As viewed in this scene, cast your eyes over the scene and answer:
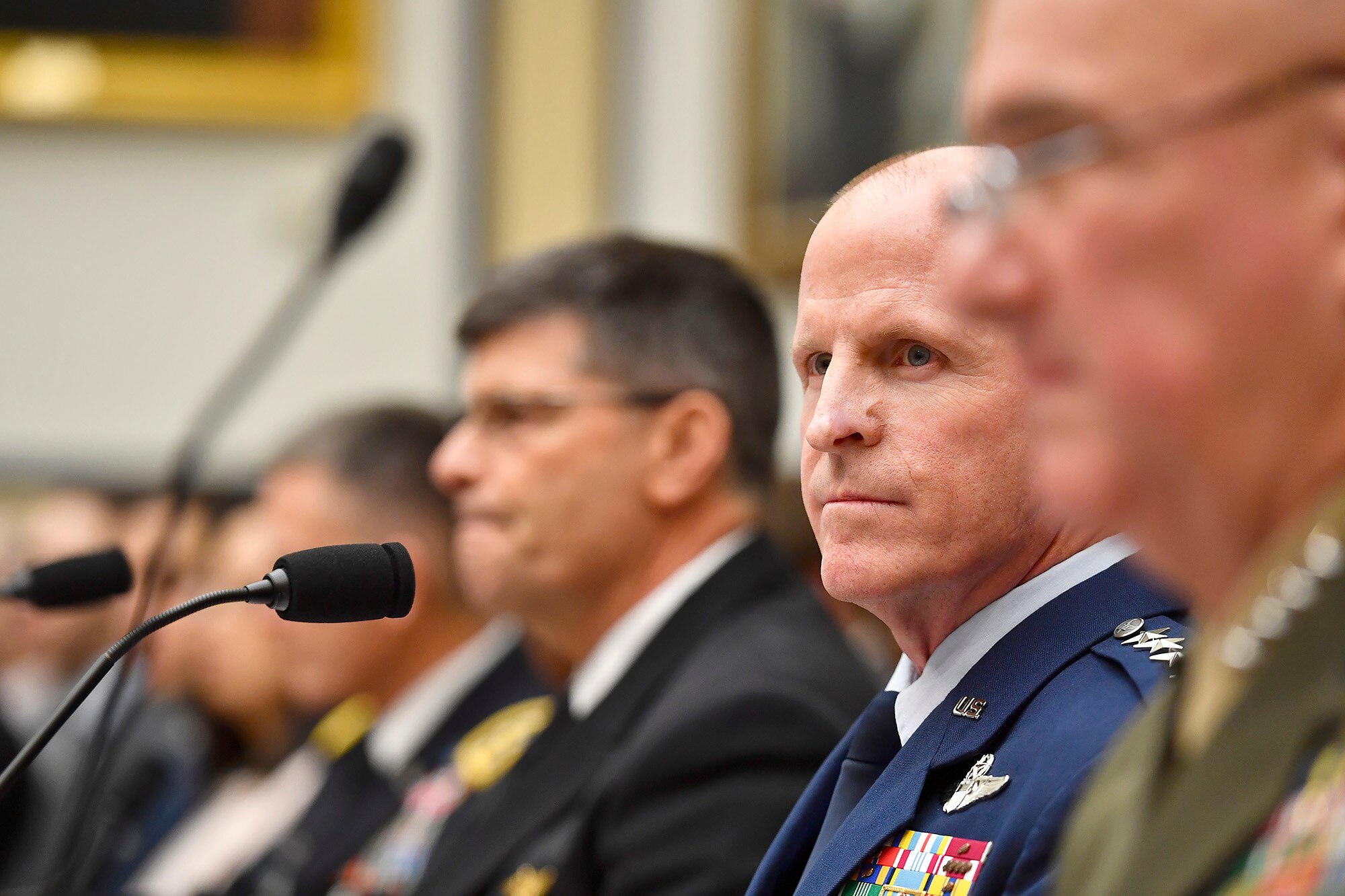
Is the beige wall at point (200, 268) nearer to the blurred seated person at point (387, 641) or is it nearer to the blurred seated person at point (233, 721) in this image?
the blurred seated person at point (233, 721)

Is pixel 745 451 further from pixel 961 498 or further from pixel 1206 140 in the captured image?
pixel 1206 140

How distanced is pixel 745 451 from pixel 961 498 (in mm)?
1069

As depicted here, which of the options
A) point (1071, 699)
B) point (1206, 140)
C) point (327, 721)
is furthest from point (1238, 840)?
point (327, 721)

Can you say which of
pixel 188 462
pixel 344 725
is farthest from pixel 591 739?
pixel 344 725

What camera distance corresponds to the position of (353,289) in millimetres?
6152

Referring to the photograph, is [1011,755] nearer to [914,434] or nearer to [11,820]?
[914,434]

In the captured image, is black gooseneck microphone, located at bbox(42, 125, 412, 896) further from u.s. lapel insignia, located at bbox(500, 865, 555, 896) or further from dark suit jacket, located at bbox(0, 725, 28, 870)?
dark suit jacket, located at bbox(0, 725, 28, 870)

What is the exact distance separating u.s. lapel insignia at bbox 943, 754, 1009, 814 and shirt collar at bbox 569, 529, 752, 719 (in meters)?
1.05

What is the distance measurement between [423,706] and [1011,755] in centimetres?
198

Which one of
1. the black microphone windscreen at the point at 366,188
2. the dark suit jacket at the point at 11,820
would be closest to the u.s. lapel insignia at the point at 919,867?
the black microphone windscreen at the point at 366,188

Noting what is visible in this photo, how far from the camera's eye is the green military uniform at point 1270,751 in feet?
2.38

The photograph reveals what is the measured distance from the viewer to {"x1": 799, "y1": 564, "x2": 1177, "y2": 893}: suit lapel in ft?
3.95

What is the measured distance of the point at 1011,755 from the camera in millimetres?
1168

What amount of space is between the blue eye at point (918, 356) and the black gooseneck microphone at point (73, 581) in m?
0.80
